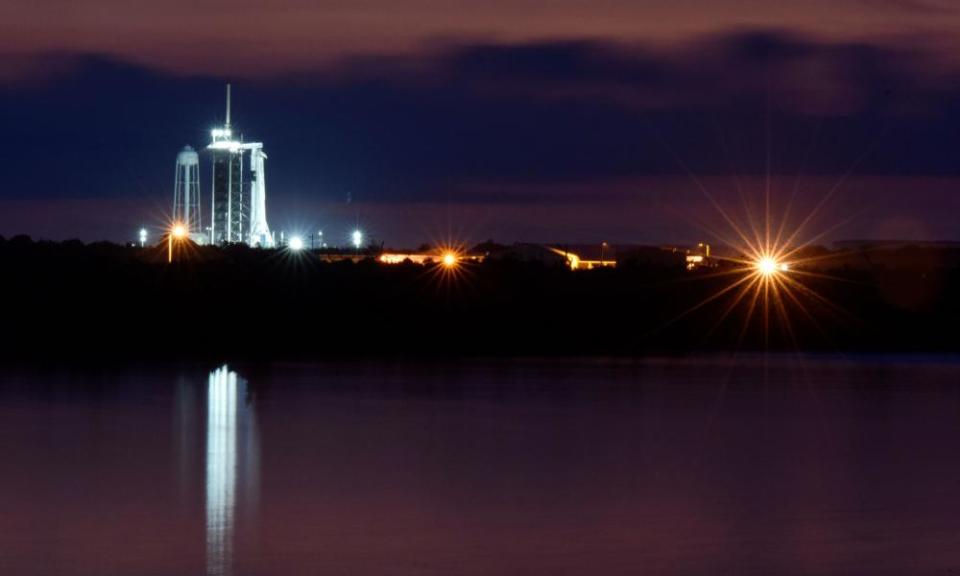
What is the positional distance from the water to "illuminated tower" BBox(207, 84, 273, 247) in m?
42.8

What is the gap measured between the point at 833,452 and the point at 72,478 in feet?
29.3

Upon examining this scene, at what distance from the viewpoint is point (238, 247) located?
202 ft

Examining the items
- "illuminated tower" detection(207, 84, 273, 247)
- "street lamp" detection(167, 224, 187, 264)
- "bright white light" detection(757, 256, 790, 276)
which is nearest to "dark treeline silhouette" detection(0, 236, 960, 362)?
"street lamp" detection(167, 224, 187, 264)

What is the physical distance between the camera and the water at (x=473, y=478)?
13.1 m

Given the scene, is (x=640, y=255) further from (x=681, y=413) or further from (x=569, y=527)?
(x=569, y=527)

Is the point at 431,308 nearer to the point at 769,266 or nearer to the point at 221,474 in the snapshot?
the point at 769,266

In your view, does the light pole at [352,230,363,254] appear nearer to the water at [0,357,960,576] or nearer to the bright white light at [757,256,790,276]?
the bright white light at [757,256,790,276]

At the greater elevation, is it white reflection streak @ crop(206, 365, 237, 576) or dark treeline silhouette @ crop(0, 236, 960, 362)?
dark treeline silhouette @ crop(0, 236, 960, 362)

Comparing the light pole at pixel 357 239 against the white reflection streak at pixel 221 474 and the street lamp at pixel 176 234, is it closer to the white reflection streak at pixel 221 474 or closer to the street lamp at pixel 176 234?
the street lamp at pixel 176 234

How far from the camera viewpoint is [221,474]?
1772 cm

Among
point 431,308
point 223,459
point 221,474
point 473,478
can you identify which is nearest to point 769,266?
point 431,308

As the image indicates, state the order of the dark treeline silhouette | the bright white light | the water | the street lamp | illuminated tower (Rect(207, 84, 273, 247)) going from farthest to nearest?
illuminated tower (Rect(207, 84, 273, 247)), the bright white light, the street lamp, the dark treeline silhouette, the water

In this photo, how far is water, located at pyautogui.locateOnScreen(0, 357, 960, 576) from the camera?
1312cm

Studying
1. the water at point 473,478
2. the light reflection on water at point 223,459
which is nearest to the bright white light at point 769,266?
the water at point 473,478
